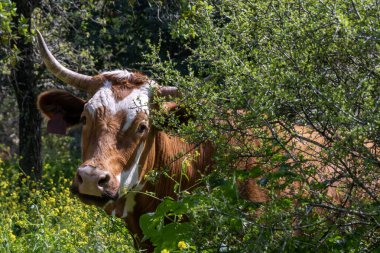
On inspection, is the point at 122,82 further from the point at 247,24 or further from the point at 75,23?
the point at 75,23

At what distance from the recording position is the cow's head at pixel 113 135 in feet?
21.0

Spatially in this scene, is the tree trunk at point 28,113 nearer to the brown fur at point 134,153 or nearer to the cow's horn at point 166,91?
the brown fur at point 134,153

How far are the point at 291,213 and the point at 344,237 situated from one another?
0.32 m

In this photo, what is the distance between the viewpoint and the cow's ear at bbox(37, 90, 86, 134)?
25.0 ft

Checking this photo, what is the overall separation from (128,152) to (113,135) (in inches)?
6.5

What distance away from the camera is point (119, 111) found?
6770mm

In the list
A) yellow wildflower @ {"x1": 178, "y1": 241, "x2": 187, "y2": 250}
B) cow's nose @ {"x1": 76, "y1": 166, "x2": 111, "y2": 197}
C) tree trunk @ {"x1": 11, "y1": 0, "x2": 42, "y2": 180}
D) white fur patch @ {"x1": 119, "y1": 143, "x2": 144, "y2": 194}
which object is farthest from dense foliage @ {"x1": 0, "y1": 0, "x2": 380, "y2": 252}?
tree trunk @ {"x1": 11, "y1": 0, "x2": 42, "y2": 180}

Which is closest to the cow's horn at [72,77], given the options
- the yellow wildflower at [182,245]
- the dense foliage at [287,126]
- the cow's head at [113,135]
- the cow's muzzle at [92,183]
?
the cow's head at [113,135]

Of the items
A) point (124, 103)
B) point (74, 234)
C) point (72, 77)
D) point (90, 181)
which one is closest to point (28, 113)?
point (72, 77)

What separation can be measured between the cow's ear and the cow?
0.48m

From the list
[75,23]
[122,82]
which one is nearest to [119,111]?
[122,82]

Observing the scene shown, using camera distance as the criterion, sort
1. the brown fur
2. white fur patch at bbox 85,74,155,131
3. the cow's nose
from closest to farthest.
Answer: the cow's nose < the brown fur < white fur patch at bbox 85,74,155,131

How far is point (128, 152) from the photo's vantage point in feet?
22.1

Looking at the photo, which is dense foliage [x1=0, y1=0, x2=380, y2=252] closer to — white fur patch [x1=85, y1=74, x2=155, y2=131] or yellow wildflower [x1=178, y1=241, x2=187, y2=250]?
yellow wildflower [x1=178, y1=241, x2=187, y2=250]
